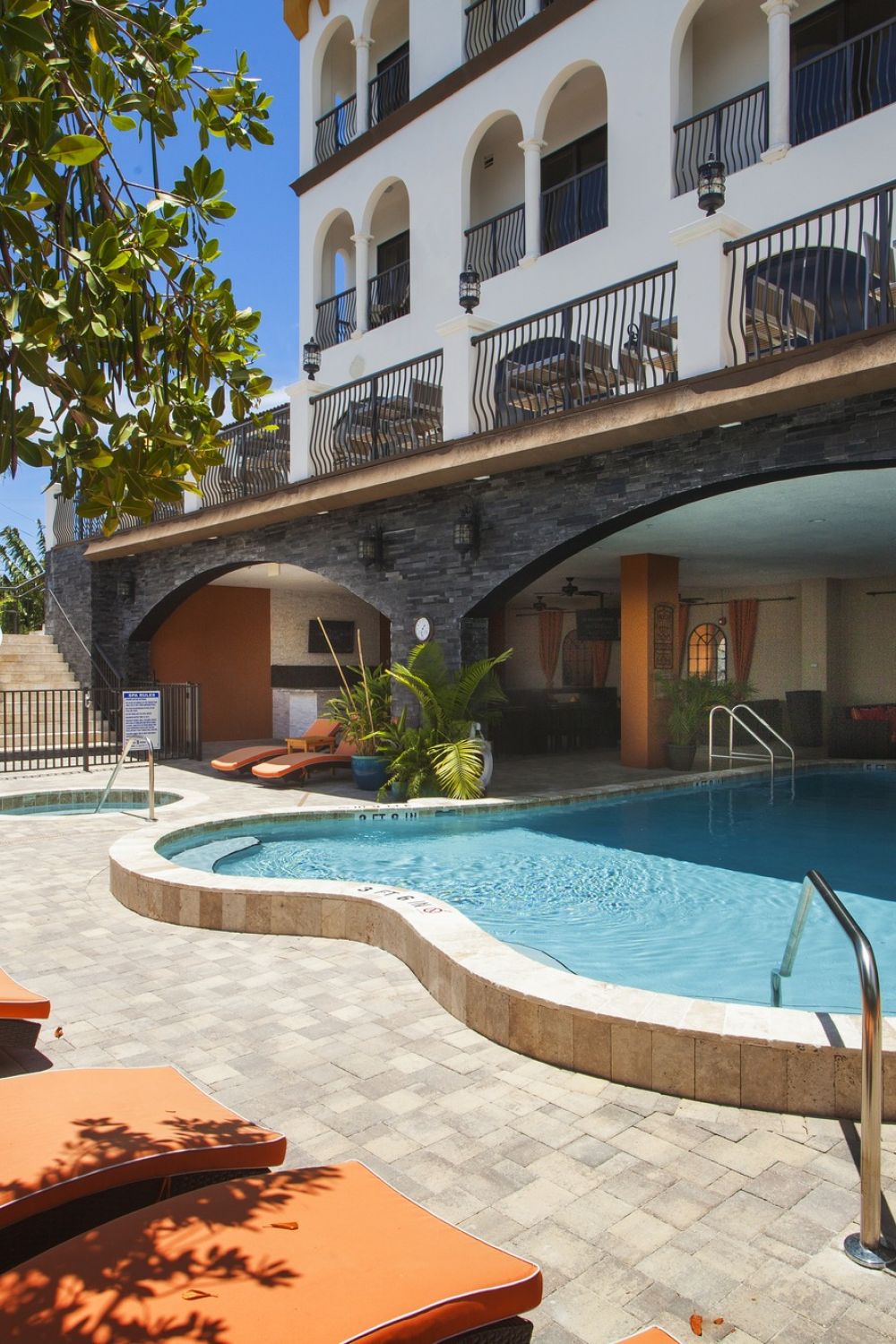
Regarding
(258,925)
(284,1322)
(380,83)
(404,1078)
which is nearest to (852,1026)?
(404,1078)

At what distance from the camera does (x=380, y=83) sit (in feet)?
51.1

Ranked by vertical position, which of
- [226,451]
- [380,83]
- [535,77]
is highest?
[380,83]

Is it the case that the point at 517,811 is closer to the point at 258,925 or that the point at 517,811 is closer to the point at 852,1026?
the point at 258,925

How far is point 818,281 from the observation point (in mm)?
8422

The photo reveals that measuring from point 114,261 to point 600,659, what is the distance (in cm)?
1901

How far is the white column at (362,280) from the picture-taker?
1558 centimetres

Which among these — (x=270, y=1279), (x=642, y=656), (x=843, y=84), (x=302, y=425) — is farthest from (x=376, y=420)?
(x=270, y=1279)

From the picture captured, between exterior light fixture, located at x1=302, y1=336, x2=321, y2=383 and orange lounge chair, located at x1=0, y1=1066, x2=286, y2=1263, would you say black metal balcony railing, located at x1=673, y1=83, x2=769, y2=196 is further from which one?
orange lounge chair, located at x1=0, y1=1066, x2=286, y2=1263

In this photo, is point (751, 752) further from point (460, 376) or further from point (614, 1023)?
point (614, 1023)

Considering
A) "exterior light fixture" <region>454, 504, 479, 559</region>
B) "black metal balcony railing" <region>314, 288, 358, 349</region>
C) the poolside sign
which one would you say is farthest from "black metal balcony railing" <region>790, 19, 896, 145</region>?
the poolside sign

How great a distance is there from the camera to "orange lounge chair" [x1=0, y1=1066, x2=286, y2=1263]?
2271 millimetres

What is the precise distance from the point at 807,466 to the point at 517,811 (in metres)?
4.69

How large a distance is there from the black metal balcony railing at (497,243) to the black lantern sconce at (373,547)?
451 centimetres

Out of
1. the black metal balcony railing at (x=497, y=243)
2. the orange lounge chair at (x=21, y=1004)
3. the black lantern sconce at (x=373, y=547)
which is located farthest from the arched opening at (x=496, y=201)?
the orange lounge chair at (x=21, y=1004)
